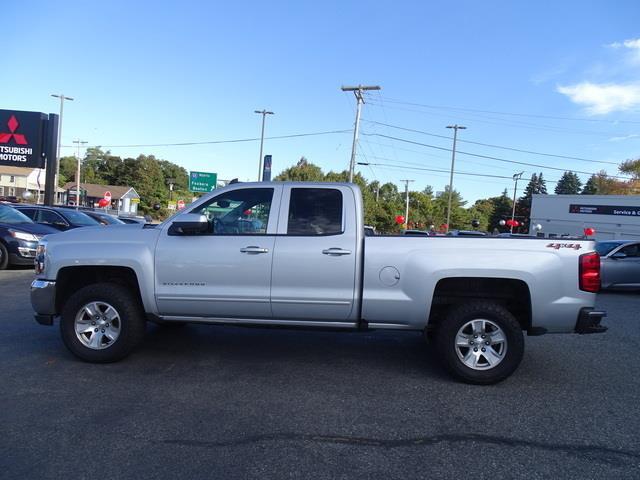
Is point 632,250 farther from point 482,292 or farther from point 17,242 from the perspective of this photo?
point 17,242

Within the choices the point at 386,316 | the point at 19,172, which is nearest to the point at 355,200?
the point at 386,316

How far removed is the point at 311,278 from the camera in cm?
491

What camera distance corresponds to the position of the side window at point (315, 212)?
5062 mm

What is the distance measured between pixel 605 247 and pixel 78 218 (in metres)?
15.6

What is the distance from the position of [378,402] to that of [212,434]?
4.86ft

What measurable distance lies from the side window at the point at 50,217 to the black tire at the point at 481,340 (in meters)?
13.4

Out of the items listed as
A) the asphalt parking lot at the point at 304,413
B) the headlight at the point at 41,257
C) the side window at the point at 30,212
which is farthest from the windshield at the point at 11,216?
the headlight at the point at 41,257

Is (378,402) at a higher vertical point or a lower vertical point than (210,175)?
lower

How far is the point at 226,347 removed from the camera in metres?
6.02

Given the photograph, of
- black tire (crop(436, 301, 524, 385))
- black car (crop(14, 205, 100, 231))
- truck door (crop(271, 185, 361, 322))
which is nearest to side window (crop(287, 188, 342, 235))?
truck door (crop(271, 185, 361, 322))

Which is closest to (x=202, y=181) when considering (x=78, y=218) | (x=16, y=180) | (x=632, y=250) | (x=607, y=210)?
(x=78, y=218)

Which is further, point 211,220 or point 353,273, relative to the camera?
point 211,220

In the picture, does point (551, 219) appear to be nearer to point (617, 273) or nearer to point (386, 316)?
point (617, 273)

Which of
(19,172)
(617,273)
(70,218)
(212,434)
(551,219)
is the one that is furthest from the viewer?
(19,172)
